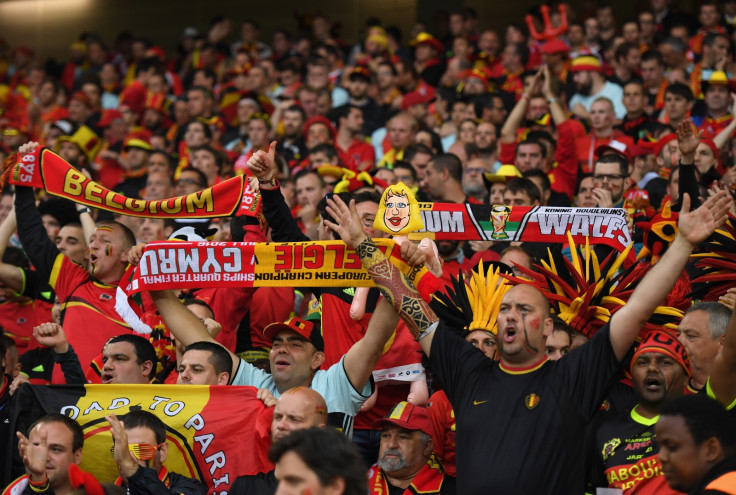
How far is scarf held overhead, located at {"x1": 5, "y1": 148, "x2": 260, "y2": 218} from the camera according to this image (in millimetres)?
6598

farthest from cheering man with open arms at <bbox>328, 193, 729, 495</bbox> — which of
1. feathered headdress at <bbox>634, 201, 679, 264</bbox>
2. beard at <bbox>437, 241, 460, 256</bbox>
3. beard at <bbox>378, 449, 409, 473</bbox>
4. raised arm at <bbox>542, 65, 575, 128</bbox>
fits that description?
raised arm at <bbox>542, 65, 575, 128</bbox>

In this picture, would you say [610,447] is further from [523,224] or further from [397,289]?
[523,224]

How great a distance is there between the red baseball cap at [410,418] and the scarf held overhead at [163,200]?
5.27 ft

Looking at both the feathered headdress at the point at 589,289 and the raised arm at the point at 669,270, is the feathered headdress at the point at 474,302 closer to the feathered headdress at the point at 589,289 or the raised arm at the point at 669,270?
the feathered headdress at the point at 589,289

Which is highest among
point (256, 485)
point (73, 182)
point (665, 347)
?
point (73, 182)

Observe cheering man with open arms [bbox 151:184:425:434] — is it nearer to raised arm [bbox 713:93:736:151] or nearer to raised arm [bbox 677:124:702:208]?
raised arm [bbox 677:124:702:208]

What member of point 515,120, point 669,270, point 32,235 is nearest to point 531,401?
point 669,270

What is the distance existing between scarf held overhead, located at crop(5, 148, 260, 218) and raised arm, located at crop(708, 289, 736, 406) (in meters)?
3.02

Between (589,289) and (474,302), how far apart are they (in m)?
0.66

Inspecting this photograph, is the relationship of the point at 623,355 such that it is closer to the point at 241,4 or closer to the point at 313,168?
the point at 313,168

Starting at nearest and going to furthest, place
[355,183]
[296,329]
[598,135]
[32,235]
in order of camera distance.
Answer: [296,329], [32,235], [355,183], [598,135]

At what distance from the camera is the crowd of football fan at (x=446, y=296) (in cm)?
485

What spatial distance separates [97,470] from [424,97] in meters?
8.34

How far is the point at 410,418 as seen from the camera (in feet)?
19.5
